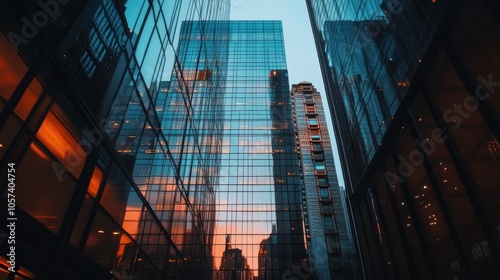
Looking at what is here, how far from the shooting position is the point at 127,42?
1345cm

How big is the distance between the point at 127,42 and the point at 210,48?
25.1 m

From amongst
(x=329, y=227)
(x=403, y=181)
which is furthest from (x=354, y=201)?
(x=329, y=227)

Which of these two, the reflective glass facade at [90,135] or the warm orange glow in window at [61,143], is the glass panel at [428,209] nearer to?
the reflective glass facade at [90,135]

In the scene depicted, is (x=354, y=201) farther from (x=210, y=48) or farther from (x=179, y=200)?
(x=210, y=48)

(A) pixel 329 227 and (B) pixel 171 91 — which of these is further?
(A) pixel 329 227

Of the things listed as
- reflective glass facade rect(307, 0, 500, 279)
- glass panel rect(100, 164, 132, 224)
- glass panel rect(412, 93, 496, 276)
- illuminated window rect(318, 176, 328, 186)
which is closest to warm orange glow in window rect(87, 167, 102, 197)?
glass panel rect(100, 164, 132, 224)

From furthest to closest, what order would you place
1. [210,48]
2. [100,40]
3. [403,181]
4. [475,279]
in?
[210,48] → [403,181] → [475,279] → [100,40]

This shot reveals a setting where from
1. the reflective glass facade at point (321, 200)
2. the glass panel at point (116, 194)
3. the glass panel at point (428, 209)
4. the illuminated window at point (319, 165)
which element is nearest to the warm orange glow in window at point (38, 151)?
the glass panel at point (116, 194)

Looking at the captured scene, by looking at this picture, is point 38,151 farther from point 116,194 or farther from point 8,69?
point 116,194

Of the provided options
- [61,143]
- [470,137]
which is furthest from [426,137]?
[61,143]

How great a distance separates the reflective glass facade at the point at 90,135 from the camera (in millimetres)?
7660

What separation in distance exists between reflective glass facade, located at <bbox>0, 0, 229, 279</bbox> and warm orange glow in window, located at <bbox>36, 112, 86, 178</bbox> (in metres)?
0.03

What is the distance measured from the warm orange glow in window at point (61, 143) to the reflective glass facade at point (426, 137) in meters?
13.9

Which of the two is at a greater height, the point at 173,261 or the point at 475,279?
the point at 173,261
